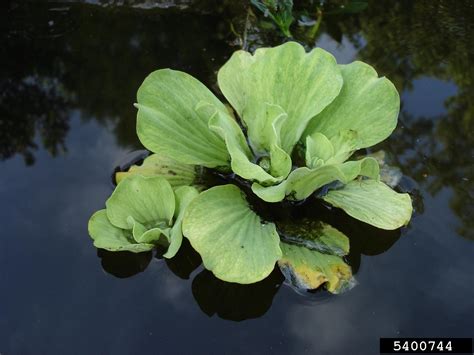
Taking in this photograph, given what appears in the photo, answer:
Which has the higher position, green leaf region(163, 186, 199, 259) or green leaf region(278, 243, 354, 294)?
green leaf region(163, 186, 199, 259)

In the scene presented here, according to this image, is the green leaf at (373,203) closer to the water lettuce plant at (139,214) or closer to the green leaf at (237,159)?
the green leaf at (237,159)

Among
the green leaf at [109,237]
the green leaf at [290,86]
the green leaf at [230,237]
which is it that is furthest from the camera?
the green leaf at [290,86]

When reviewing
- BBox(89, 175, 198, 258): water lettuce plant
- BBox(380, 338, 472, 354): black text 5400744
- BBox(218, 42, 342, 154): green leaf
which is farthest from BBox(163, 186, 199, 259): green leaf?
BBox(380, 338, 472, 354): black text 5400744

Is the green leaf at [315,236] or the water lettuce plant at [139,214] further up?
the water lettuce plant at [139,214]

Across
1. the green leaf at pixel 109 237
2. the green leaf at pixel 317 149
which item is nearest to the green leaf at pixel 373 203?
the green leaf at pixel 317 149

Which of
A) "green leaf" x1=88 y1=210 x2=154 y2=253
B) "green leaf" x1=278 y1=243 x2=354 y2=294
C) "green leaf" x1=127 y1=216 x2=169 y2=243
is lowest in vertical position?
"green leaf" x1=278 y1=243 x2=354 y2=294

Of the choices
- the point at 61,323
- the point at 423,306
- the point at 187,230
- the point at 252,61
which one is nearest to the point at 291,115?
the point at 252,61

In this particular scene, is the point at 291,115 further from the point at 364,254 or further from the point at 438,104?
the point at 438,104

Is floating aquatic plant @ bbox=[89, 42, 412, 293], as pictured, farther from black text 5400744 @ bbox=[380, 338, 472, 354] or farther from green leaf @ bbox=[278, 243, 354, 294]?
black text 5400744 @ bbox=[380, 338, 472, 354]
